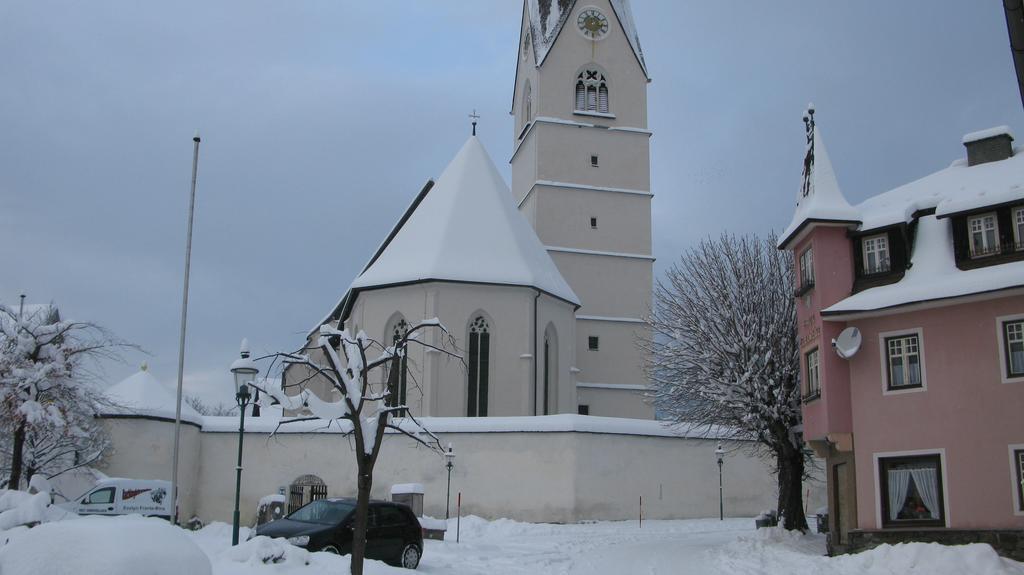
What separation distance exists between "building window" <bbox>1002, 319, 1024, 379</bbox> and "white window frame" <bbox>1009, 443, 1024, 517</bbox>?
1260 millimetres

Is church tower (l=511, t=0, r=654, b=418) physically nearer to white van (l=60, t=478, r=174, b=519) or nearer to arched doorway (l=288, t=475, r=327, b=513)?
arched doorway (l=288, t=475, r=327, b=513)

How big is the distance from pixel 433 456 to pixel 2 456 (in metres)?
13.4

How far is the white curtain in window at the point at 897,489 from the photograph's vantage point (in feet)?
64.3

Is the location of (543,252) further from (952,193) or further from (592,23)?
(952,193)

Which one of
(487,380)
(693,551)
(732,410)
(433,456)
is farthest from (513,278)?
(693,551)

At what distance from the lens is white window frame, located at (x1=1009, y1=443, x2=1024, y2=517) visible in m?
18.1

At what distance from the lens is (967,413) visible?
1894 cm

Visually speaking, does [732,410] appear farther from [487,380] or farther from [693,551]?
[487,380]

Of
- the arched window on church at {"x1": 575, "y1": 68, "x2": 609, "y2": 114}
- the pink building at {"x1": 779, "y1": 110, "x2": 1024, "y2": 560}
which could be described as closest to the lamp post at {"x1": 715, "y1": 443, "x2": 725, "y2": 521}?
the pink building at {"x1": 779, "y1": 110, "x2": 1024, "y2": 560}

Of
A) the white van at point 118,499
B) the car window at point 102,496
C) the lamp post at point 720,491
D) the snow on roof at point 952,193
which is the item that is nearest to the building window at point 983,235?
the snow on roof at point 952,193

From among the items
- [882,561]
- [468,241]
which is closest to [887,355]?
[882,561]

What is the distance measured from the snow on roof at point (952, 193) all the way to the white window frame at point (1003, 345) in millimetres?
2168

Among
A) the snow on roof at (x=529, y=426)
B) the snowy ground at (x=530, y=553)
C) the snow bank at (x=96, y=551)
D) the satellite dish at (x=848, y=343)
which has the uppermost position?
the satellite dish at (x=848, y=343)

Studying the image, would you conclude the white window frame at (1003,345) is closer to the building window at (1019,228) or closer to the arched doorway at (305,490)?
the building window at (1019,228)
